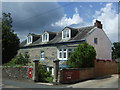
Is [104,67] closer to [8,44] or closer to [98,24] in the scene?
[98,24]

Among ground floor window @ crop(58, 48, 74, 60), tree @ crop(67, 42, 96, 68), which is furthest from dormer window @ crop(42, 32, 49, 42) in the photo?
tree @ crop(67, 42, 96, 68)

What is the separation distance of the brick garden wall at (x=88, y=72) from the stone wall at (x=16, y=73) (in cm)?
419

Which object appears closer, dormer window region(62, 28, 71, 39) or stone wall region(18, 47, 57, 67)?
dormer window region(62, 28, 71, 39)

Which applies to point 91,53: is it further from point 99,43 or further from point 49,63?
point 49,63

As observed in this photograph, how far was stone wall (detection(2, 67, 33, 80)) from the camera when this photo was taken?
72.8 feet

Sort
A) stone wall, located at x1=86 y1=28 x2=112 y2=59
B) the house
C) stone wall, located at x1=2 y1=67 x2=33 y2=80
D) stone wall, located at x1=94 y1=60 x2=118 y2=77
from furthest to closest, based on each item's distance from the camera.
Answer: stone wall, located at x1=86 y1=28 x2=112 y2=59 → the house → stone wall, located at x1=94 y1=60 x2=118 y2=77 → stone wall, located at x1=2 y1=67 x2=33 y2=80

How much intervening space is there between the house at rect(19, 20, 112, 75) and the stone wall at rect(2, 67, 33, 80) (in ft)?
25.0

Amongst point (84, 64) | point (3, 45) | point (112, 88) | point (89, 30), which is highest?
point (89, 30)

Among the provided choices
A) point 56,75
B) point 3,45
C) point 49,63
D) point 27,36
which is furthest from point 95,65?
point 27,36

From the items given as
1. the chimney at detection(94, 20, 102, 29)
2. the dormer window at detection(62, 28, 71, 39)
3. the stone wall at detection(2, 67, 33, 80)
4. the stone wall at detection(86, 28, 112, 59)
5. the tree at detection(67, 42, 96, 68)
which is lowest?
the stone wall at detection(2, 67, 33, 80)

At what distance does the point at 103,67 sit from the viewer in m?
27.0

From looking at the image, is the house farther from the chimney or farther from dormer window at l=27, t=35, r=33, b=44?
dormer window at l=27, t=35, r=33, b=44

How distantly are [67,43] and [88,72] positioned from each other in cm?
856

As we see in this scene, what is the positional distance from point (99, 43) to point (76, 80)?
1260 cm
